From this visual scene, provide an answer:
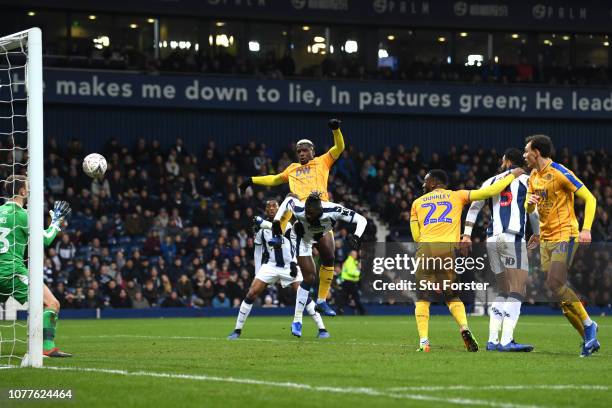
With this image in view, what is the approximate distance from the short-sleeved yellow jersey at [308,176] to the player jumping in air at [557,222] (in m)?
4.74

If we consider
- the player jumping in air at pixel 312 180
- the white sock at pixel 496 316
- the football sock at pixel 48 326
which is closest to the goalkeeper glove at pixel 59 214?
the football sock at pixel 48 326

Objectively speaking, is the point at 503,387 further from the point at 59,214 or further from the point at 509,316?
the point at 59,214

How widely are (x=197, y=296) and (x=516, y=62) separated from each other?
18770 millimetres

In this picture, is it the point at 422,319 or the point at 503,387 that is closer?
the point at 503,387

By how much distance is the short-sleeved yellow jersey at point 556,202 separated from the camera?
512 inches

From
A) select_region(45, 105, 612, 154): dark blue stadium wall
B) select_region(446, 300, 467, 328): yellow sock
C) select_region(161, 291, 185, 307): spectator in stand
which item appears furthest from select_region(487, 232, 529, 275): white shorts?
select_region(45, 105, 612, 154): dark blue stadium wall

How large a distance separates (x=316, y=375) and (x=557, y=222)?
4.11 meters

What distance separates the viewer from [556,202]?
13078 mm

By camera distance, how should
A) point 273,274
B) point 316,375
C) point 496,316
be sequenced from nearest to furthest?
1. point 316,375
2. point 496,316
3. point 273,274

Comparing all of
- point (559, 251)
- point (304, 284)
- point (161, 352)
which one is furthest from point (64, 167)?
point (559, 251)

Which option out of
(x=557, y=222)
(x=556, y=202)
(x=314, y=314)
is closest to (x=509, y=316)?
(x=557, y=222)

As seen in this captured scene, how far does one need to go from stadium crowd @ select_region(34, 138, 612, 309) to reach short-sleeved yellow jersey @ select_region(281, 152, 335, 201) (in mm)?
14156

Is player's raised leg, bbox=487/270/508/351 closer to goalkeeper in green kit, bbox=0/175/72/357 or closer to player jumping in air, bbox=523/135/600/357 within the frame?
player jumping in air, bbox=523/135/600/357

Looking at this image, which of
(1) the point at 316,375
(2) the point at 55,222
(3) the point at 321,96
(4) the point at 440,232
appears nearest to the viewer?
(1) the point at 316,375
